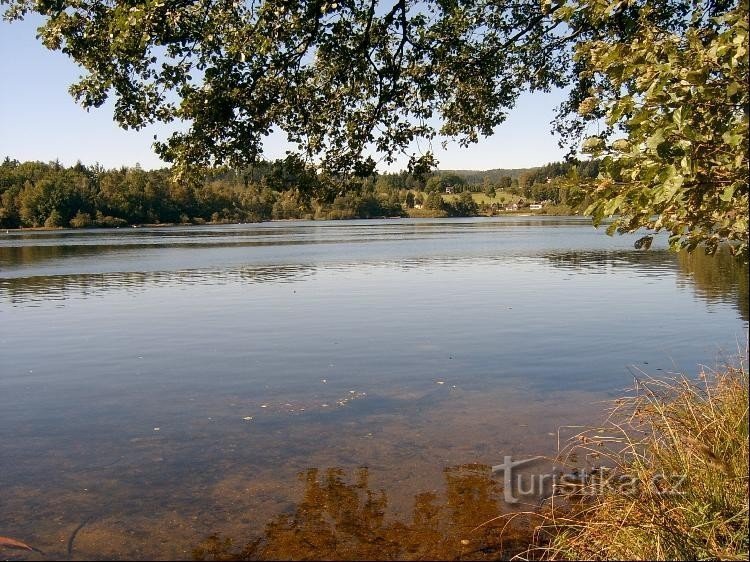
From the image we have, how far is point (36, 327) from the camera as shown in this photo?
2369cm

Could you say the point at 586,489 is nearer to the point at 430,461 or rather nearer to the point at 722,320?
the point at 430,461

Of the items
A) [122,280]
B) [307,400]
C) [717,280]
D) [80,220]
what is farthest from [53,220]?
[307,400]

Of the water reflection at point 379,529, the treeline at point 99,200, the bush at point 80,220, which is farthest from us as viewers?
the bush at point 80,220

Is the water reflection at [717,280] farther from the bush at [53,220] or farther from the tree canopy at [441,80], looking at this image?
the bush at [53,220]

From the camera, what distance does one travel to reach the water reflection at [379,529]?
760cm

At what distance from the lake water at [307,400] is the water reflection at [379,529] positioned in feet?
0.09

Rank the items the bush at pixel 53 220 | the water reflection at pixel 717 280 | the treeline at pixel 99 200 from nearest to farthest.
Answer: the water reflection at pixel 717 280 → the bush at pixel 53 220 → the treeline at pixel 99 200

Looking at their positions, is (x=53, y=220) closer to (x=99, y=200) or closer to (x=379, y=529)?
(x=99, y=200)

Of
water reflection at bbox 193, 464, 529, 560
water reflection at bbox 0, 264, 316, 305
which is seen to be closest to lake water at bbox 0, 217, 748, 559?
water reflection at bbox 193, 464, 529, 560

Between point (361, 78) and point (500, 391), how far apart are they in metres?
6.85

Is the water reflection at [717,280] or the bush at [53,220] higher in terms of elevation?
the bush at [53,220]

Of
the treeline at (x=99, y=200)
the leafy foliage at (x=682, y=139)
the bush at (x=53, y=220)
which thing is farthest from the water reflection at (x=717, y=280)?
the bush at (x=53, y=220)

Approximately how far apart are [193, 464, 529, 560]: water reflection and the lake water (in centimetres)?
3

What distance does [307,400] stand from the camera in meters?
13.9
